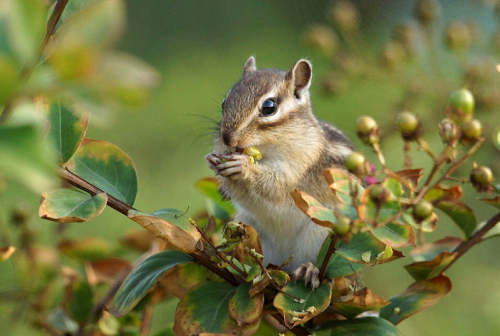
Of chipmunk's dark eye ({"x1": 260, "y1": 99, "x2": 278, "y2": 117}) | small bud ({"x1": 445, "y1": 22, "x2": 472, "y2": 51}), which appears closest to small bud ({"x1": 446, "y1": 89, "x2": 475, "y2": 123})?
chipmunk's dark eye ({"x1": 260, "y1": 99, "x2": 278, "y2": 117})

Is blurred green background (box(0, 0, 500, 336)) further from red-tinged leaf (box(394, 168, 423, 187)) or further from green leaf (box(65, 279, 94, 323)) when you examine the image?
red-tinged leaf (box(394, 168, 423, 187))

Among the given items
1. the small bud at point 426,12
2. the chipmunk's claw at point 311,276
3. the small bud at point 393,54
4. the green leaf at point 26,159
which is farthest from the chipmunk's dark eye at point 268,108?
the green leaf at point 26,159

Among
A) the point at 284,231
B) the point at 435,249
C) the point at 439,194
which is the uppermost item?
the point at 439,194

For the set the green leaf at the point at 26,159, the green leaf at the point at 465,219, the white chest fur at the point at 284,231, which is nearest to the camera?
the green leaf at the point at 26,159

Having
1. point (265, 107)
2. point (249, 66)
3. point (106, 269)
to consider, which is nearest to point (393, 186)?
point (106, 269)

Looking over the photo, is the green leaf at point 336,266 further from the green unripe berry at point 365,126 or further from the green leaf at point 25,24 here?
the green leaf at point 25,24

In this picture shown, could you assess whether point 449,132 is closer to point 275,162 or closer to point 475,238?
point 475,238
